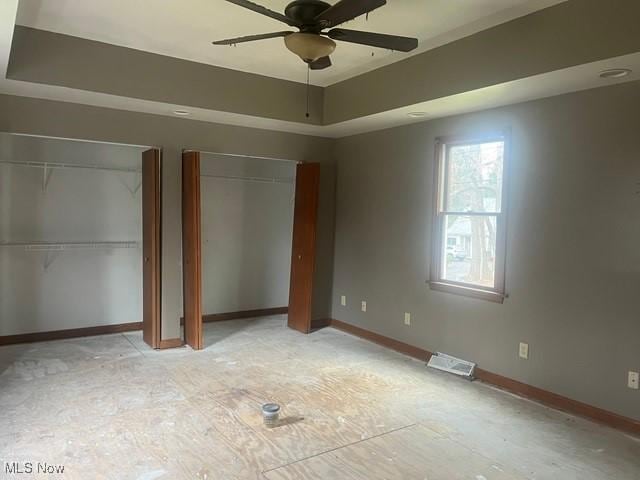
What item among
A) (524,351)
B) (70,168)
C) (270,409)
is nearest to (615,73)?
(524,351)

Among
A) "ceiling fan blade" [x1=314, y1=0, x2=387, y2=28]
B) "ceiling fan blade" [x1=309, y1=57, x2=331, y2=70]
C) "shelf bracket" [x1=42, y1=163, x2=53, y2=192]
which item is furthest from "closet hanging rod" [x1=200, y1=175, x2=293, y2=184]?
"ceiling fan blade" [x1=314, y1=0, x2=387, y2=28]

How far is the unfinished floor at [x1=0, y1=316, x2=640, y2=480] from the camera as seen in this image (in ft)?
8.80

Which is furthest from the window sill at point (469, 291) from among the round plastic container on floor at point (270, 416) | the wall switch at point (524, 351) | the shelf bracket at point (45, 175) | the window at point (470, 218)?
the shelf bracket at point (45, 175)

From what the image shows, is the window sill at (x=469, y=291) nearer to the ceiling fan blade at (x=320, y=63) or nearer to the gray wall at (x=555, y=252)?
the gray wall at (x=555, y=252)

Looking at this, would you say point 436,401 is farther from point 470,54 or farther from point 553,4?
point 553,4

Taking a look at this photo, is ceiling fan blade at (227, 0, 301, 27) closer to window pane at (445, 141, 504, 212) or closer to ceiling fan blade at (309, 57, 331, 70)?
ceiling fan blade at (309, 57, 331, 70)

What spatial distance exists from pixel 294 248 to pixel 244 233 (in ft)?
2.89

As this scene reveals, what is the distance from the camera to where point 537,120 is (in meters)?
3.70

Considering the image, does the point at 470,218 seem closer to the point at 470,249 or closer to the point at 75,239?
the point at 470,249

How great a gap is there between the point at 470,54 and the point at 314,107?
1946 millimetres

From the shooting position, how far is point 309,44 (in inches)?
101

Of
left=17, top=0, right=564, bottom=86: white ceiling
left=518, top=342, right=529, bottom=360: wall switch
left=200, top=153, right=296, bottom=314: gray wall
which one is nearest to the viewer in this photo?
left=17, top=0, right=564, bottom=86: white ceiling

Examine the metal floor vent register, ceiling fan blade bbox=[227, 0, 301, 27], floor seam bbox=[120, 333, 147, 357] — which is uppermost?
ceiling fan blade bbox=[227, 0, 301, 27]

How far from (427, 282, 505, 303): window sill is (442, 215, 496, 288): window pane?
72mm
